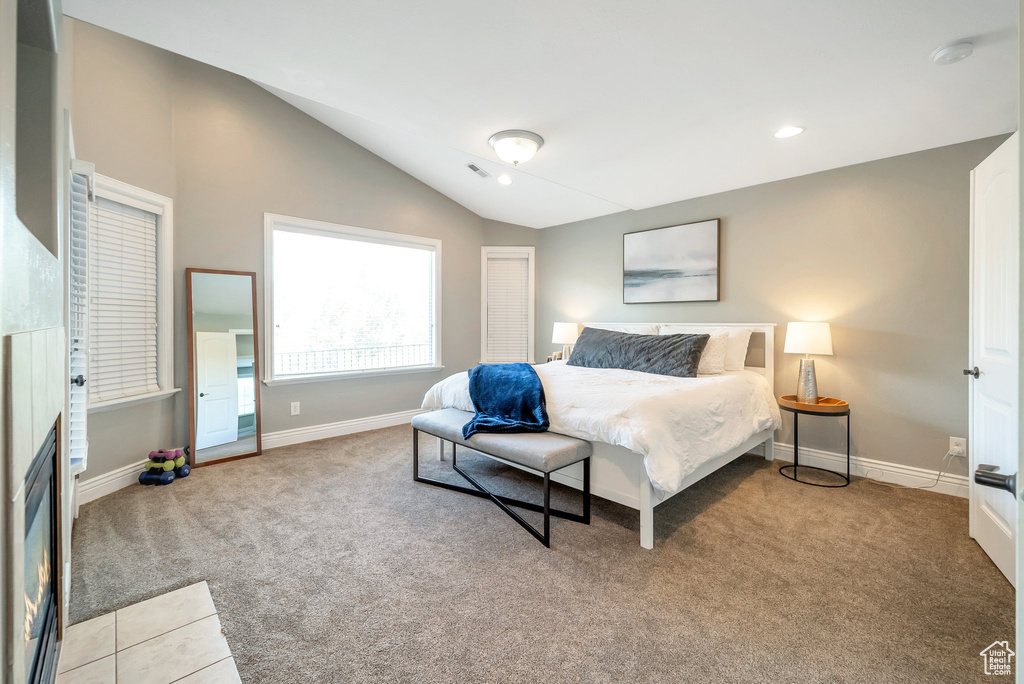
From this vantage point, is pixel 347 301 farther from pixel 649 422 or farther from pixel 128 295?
pixel 649 422

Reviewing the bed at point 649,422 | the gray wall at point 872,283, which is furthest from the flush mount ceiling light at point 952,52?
the bed at point 649,422

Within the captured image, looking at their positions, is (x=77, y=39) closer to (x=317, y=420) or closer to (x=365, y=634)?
(x=317, y=420)

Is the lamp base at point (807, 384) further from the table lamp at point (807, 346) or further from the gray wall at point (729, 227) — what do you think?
the gray wall at point (729, 227)

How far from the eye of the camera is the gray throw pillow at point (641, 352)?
11.0 feet

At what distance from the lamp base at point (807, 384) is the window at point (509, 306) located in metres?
2.94

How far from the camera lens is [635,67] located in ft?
6.76

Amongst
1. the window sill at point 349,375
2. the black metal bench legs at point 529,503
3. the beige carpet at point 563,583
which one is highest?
the window sill at point 349,375

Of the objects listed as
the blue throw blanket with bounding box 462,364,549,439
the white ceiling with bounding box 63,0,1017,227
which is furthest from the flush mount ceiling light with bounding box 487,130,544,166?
the blue throw blanket with bounding box 462,364,549,439

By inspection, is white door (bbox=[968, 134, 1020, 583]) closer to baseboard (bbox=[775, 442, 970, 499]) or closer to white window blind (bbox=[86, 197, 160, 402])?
baseboard (bbox=[775, 442, 970, 499])

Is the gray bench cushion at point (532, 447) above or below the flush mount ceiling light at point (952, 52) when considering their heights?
below

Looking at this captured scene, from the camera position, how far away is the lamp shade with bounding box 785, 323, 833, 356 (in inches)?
121

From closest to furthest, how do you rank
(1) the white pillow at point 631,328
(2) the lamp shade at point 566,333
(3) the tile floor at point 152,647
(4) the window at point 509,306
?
(3) the tile floor at point 152,647 → (1) the white pillow at point 631,328 → (2) the lamp shade at point 566,333 → (4) the window at point 509,306

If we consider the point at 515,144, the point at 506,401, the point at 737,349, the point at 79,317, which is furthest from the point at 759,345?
the point at 79,317

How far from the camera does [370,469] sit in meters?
3.29
